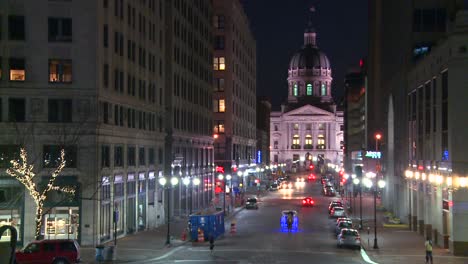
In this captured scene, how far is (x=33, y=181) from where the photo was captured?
158 ft

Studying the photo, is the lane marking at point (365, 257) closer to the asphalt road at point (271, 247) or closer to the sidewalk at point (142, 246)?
the asphalt road at point (271, 247)

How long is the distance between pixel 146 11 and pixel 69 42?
16.7 meters

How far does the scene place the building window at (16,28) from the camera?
49281 mm

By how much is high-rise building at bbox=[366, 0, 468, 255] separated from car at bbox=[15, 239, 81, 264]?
22.6 metres

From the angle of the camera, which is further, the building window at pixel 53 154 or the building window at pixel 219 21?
the building window at pixel 219 21

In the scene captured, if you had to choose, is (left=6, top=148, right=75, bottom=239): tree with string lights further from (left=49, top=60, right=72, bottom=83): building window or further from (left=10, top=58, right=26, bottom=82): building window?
(left=49, top=60, right=72, bottom=83): building window

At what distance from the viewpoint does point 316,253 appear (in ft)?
155

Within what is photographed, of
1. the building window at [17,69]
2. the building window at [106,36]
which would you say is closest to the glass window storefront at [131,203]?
the building window at [106,36]

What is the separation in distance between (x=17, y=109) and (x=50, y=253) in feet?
47.4

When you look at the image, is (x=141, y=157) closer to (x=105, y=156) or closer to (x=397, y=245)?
(x=105, y=156)

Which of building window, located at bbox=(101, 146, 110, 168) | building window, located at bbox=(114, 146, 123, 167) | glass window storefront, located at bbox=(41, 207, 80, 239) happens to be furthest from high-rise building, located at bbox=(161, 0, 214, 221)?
glass window storefront, located at bbox=(41, 207, 80, 239)

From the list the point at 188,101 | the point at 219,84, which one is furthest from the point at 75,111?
the point at 219,84

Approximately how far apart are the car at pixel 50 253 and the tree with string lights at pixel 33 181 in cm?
701

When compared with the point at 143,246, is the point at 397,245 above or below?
below
